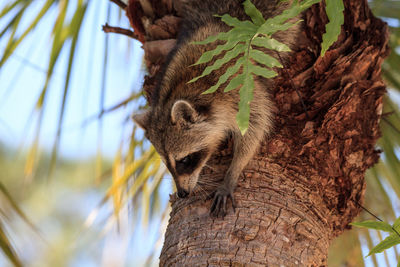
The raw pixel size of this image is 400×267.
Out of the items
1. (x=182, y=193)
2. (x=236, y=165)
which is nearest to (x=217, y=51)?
(x=236, y=165)

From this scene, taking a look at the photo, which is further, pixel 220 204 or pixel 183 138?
pixel 183 138

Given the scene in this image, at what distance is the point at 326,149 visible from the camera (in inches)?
96.9

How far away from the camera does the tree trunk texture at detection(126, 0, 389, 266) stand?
2.11 metres

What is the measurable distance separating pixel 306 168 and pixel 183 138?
2.85 feet

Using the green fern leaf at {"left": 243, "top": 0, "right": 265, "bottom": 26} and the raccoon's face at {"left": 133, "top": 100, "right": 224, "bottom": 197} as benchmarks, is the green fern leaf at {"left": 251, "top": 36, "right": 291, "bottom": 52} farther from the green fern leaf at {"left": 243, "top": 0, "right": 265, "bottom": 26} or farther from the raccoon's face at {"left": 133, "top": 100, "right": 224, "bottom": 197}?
the raccoon's face at {"left": 133, "top": 100, "right": 224, "bottom": 197}

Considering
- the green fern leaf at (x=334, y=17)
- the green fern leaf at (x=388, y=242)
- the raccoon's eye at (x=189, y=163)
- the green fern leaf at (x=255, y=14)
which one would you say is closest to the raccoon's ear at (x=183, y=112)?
the raccoon's eye at (x=189, y=163)

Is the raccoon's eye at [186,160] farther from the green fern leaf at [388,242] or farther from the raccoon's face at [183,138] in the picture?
the green fern leaf at [388,242]

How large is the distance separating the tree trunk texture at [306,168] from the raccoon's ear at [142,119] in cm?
58

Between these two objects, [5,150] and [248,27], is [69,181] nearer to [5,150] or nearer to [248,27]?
[5,150]

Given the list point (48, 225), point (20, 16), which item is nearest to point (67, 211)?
point (48, 225)

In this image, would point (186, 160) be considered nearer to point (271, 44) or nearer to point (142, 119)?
point (142, 119)

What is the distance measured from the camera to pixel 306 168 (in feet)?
7.93

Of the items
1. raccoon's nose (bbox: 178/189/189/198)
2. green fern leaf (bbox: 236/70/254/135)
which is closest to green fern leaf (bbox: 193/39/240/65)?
green fern leaf (bbox: 236/70/254/135)

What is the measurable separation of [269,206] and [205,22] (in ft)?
5.39
